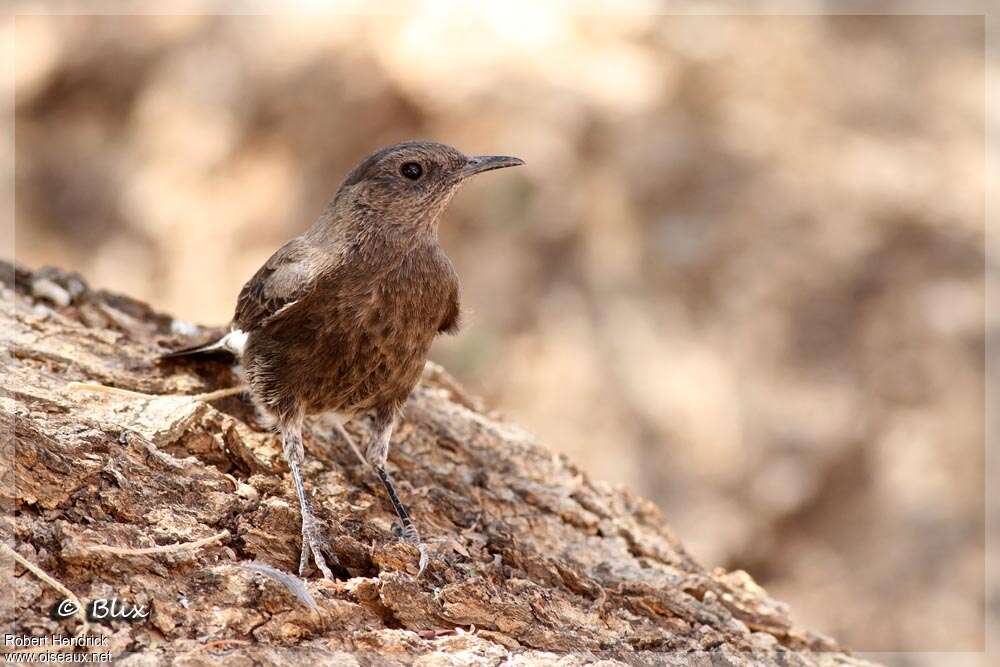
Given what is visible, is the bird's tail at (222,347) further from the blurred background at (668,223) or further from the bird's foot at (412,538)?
the blurred background at (668,223)

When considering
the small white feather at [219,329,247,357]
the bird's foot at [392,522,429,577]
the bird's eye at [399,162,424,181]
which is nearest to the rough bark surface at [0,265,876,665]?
the bird's foot at [392,522,429,577]

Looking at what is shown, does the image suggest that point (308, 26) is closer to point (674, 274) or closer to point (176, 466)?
point (674, 274)

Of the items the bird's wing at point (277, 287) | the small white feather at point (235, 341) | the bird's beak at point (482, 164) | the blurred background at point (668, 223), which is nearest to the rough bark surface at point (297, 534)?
the small white feather at point (235, 341)

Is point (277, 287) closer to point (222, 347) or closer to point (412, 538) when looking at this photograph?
point (222, 347)

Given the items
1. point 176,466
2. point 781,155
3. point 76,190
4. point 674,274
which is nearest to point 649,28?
point 781,155

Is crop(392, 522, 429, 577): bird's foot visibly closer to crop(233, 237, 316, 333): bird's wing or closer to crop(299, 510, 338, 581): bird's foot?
crop(299, 510, 338, 581): bird's foot

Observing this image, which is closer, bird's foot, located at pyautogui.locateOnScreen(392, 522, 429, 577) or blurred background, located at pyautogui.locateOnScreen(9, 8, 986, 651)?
bird's foot, located at pyautogui.locateOnScreen(392, 522, 429, 577)
